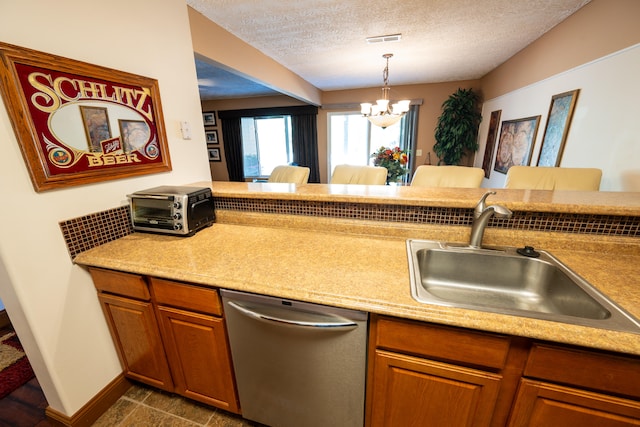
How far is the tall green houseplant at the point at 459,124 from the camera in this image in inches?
172

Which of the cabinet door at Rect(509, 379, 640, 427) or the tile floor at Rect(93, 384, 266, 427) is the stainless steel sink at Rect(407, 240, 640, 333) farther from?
the tile floor at Rect(93, 384, 266, 427)

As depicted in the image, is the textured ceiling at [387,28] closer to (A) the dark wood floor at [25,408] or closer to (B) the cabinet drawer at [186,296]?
(B) the cabinet drawer at [186,296]

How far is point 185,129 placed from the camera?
1.74 m

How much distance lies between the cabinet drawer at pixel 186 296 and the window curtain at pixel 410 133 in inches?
189

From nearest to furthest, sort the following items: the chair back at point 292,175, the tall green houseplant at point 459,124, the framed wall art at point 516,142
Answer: the chair back at point 292,175 → the framed wall art at point 516,142 → the tall green houseplant at point 459,124

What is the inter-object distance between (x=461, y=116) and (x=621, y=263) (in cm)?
414

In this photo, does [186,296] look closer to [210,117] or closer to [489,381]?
[489,381]

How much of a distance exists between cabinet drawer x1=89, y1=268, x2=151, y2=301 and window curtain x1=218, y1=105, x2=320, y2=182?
4.96m

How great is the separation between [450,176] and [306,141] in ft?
13.8

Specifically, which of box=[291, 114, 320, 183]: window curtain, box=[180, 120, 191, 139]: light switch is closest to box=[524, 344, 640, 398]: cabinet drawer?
box=[180, 120, 191, 139]: light switch

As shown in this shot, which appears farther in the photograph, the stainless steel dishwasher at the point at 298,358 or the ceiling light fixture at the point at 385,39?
the ceiling light fixture at the point at 385,39

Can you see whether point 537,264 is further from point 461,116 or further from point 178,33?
point 461,116

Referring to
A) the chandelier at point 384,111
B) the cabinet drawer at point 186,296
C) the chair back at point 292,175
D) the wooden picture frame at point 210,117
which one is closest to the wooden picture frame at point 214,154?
the wooden picture frame at point 210,117

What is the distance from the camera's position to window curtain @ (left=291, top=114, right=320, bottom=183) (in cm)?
564
